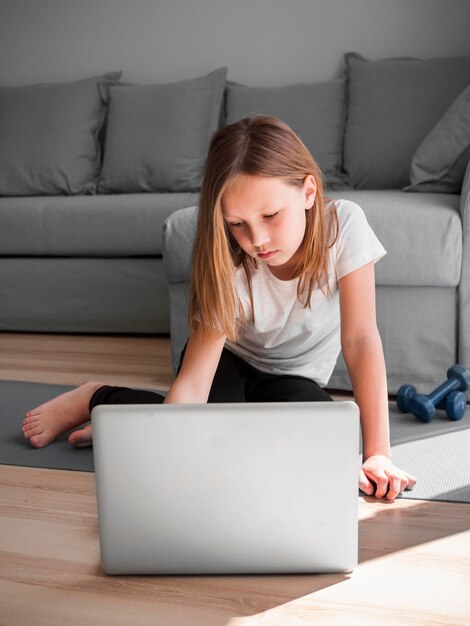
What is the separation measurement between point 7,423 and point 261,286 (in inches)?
28.4

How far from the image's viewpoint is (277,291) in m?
1.44

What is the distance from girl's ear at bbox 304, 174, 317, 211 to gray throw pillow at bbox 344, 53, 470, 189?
1.56m

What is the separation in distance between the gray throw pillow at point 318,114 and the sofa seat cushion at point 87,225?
489mm

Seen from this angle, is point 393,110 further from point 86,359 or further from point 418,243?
point 86,359

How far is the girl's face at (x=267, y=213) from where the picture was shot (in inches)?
47.4

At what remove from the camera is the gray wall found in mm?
3061

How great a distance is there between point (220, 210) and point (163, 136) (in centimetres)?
198

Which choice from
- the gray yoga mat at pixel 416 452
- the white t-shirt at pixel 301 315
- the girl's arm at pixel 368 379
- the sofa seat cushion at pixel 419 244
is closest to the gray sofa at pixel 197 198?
the sofa seat cushion at pixel 419 244

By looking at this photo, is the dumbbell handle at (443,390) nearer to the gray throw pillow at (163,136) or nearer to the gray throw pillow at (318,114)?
the gray throw pillow at (318,114)

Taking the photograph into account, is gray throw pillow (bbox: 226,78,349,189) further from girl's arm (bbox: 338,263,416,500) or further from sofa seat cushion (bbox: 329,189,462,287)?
girl's arm (bbox: 338,263,416,500)

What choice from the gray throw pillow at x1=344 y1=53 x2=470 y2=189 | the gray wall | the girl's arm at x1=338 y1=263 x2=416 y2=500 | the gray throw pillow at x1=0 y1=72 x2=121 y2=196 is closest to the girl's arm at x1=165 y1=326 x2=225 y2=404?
the girl's arm at x1=338 y1=263 x2=416 y2=500

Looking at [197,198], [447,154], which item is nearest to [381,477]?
[447,154]

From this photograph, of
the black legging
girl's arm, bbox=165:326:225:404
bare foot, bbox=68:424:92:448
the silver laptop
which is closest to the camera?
the silver laptop

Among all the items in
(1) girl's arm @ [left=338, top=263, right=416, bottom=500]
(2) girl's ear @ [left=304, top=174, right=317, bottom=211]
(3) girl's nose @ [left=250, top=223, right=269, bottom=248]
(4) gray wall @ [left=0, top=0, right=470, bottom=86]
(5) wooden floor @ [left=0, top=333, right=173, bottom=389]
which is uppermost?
(4) gray wall @ [left=0, top=0, right=470, bottom=86]
